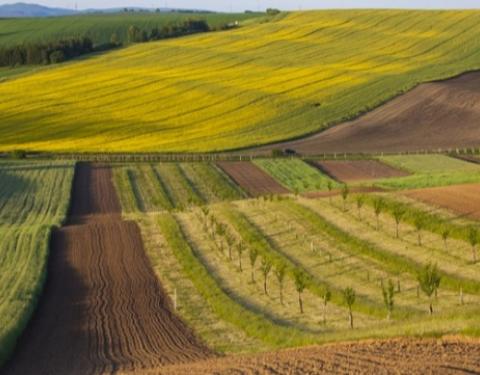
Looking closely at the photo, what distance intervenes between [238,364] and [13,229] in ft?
96.0

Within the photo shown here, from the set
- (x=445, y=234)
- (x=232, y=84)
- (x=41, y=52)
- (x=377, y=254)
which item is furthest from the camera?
(x=41, y=52)

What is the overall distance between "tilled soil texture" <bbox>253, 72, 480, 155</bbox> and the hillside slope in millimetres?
2357

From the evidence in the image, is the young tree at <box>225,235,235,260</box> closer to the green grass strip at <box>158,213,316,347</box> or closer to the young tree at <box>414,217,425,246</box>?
the green grass strip at <box>158,213,316,347</box>

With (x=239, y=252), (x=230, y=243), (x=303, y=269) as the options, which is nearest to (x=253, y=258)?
(x=303, y=269)

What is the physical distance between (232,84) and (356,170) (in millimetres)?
38061

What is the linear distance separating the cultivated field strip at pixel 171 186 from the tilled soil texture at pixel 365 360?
31.2 m

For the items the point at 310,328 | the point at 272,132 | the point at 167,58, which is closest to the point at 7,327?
the point at 310,328

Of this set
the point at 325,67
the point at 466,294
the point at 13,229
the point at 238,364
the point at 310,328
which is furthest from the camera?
the point at 325,67

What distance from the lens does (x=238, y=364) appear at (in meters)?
19.5

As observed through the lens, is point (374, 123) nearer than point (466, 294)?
No

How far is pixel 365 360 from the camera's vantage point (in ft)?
59.8

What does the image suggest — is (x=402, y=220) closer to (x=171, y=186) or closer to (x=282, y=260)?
(x=282, y=260)

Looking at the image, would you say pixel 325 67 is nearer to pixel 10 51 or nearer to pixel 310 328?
A: pixel 10 51

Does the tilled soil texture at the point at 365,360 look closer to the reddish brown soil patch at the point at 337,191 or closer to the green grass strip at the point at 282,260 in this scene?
the green grass strip at the point at 282,260
